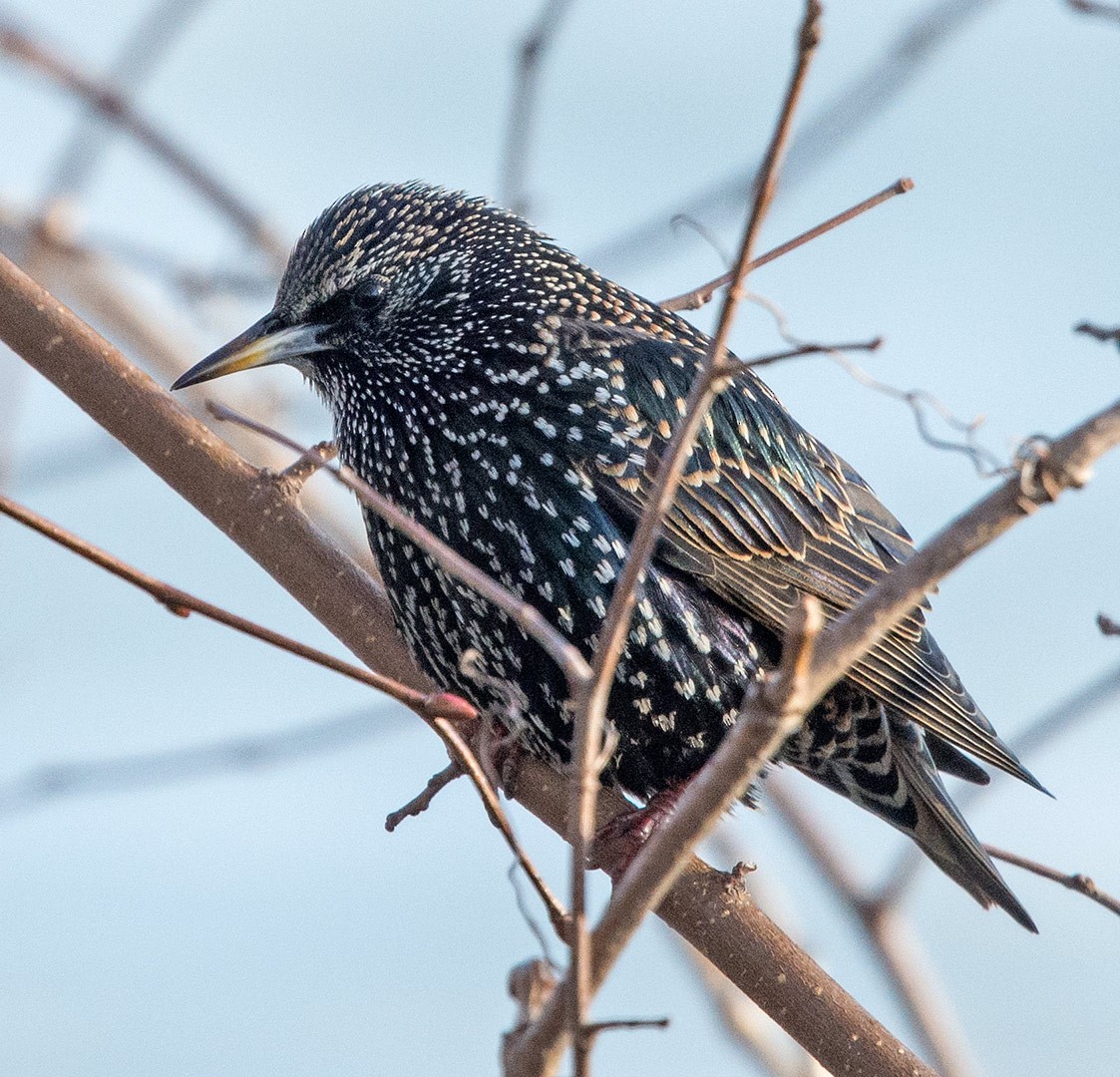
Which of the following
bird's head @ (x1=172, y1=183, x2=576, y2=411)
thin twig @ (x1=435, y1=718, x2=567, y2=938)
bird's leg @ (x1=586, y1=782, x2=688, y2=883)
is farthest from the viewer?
bird's head @ (x1=172, y1=183, x2=576, y2=411)

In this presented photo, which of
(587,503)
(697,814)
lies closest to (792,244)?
(587,503)

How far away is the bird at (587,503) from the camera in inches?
108

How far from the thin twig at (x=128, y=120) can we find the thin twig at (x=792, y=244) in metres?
1.25

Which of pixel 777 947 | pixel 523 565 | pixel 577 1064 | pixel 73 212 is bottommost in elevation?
pixel 577 1064

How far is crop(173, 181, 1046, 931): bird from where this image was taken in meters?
2.74

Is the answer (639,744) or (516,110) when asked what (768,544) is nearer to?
(639,744)

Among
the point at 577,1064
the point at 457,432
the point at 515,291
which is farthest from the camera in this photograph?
the point at 515,291

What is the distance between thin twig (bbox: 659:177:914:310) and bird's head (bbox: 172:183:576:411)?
28cm

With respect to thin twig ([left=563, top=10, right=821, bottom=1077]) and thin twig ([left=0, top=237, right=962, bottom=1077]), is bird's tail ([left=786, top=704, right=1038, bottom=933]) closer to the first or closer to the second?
thin twig ([left=0, top=237, right=962, bottom=1077])

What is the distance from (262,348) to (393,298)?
273 mm

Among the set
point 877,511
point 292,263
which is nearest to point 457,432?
point 292,263

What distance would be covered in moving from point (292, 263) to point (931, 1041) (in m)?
1.88

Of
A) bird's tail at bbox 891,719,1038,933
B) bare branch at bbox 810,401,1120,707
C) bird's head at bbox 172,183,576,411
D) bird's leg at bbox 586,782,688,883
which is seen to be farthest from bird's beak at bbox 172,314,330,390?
bare branch at bbox 810,401,1120,707

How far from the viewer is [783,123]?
1329mm
